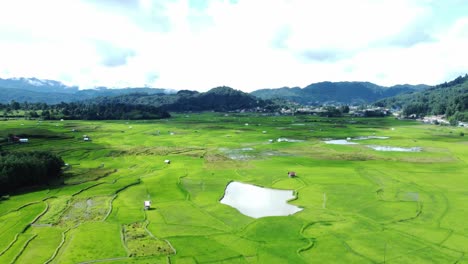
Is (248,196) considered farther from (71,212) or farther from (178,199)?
(71,212)

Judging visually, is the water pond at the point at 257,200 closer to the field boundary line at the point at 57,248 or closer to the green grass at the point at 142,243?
the green grass at the point at 142,243

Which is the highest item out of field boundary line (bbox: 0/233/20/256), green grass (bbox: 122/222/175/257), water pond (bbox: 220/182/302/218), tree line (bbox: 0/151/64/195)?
tree line (bbox: 0/151/64/195)

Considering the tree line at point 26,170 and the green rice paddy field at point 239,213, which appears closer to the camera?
the green rice paddy field at point 239,213

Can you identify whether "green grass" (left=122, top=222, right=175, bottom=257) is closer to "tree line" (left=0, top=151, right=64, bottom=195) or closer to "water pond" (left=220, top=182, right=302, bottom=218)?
"water pond" (left=220, top=182, right=302, bottom=218)

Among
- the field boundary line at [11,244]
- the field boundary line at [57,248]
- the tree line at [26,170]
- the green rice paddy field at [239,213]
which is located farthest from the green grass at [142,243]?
the tree line at [26,170]

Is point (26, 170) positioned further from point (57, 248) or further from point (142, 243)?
point (142, 243)

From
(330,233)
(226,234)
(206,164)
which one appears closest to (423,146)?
(206,164)

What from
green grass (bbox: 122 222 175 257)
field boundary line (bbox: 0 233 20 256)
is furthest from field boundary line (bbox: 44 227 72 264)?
green grass (bbox: 122 222 175 257)
